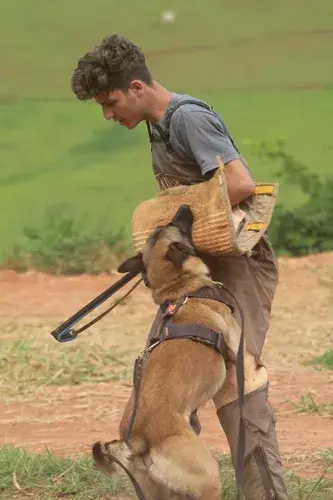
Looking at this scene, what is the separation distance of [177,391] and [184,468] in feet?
0.93

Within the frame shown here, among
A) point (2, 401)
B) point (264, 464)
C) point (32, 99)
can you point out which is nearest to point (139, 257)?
point (264, 464)

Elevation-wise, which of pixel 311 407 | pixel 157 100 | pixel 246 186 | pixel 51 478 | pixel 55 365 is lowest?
pixel 55 365

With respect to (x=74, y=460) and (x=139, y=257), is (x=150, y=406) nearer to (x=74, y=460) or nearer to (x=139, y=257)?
(x=139, y=257)

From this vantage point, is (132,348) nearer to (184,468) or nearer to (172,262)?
(172,262)

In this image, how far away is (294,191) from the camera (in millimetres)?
11820

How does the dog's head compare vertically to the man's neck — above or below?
below

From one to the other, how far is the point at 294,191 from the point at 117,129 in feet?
6.45

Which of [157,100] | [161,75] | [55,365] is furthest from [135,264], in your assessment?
[161,75]

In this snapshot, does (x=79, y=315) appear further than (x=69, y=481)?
No

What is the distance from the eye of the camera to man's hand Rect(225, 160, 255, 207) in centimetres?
449

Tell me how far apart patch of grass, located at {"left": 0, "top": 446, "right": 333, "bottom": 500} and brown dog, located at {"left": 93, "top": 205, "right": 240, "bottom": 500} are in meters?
0.85

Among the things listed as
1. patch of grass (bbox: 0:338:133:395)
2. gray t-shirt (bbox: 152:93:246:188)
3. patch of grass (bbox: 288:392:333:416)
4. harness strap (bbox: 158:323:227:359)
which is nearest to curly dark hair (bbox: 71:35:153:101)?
gray t-shirt (bbox: 152:93:246:188)

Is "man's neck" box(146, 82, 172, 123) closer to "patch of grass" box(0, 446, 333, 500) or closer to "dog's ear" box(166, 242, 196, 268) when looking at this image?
"dog's ear" box(166, 242, 196, 268)

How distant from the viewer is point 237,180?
14.8ft
